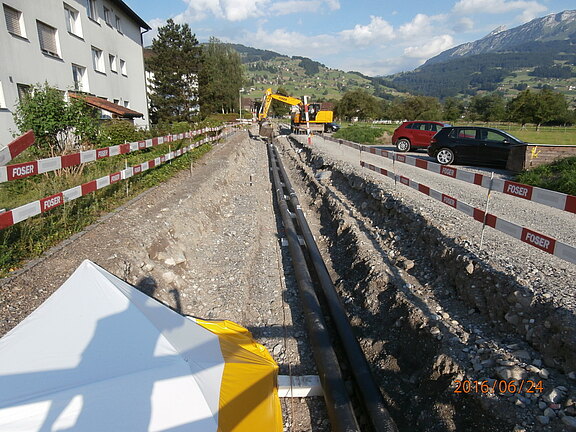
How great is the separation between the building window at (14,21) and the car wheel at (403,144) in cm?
1754

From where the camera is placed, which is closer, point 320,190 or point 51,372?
point 51,372

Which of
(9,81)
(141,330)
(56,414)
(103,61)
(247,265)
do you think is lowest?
(247,265)

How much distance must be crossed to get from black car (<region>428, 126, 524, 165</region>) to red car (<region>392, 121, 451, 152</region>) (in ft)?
15.6

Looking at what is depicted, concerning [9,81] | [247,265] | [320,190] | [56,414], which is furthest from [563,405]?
[9,81]

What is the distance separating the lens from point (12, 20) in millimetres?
14000

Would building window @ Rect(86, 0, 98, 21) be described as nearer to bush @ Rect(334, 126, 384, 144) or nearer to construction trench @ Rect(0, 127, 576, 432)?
bush @ Rect(334, 126, 384, 144)

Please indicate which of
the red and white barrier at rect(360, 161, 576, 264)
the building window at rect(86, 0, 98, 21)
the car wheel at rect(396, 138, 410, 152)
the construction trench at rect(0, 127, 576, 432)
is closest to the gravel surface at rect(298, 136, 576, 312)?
the construction trench at rect(0, 127, 576, 432)

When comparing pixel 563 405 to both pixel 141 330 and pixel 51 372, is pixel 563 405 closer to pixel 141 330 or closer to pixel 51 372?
pixel 141 330

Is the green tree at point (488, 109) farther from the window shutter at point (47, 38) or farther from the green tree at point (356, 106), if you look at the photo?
the window shutter at point (47, 38)

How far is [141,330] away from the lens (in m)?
2.10

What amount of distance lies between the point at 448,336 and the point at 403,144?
54.6 feet

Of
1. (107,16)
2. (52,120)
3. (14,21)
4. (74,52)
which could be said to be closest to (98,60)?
(74,52)

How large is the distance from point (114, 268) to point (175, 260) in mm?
1246
